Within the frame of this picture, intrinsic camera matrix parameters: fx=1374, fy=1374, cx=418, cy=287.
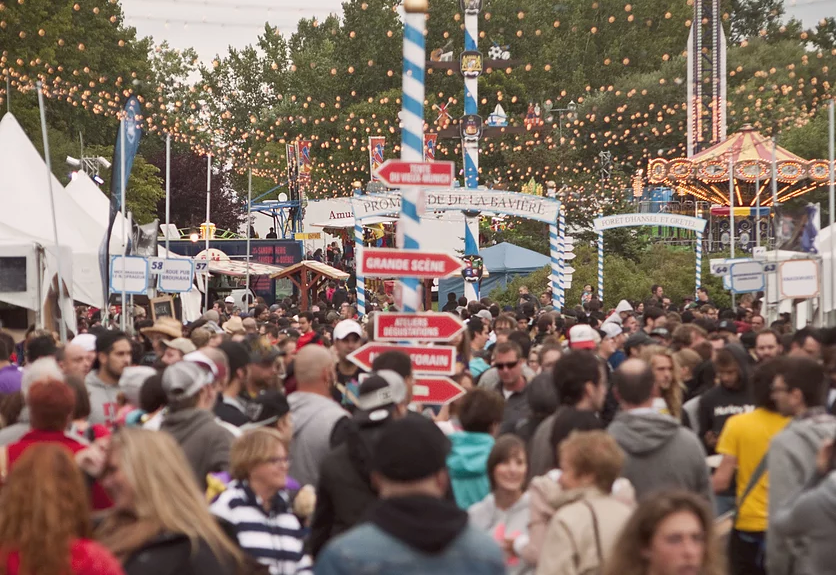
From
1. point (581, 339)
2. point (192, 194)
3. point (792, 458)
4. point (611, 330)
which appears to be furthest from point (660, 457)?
point (192, 194)

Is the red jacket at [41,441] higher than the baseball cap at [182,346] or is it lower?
lower

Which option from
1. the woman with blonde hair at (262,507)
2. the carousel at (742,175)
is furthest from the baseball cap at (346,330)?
the carousel at (742,175)

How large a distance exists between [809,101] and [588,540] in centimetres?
6272

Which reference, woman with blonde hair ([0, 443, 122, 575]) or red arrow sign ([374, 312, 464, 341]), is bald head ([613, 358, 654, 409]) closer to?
red arrow sign ([374, 312, 464, 341])

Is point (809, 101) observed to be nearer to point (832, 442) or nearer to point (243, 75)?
point (243, 75)

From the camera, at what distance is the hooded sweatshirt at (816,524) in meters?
5.09

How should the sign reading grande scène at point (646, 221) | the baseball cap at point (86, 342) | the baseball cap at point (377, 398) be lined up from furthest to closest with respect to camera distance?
the sign reading grande scène at point (646, 221)
the baseball cap at point (86, 342)
the baseball cap at point (377, 398)

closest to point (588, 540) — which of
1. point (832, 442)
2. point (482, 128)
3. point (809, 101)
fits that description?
point (832, 442)

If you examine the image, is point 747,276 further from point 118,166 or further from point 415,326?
point 415,326

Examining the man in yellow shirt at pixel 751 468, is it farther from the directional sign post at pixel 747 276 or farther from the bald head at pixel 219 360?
the directional sign post at pixel 747 276

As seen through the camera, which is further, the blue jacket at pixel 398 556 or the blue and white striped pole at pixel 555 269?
the blue and white striped pole at pixel 555 269

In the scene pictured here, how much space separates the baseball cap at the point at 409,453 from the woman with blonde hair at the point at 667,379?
465cm

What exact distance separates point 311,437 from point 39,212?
44.7ft

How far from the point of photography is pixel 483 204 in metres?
24.3
